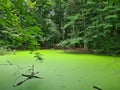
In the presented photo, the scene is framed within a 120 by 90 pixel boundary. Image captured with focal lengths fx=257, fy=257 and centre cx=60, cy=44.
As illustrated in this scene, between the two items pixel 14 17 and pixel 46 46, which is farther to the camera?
pixel 46 46

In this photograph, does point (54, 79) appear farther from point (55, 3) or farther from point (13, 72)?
point (55, 3)

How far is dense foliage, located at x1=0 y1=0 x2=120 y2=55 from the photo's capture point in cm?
343

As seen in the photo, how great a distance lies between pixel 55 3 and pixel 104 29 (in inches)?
185

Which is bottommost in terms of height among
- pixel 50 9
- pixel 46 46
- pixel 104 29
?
pixel 46 46

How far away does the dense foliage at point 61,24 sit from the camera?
135 inches

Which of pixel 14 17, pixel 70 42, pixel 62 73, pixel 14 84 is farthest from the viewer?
pixel 70 42

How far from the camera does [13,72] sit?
5.11 m

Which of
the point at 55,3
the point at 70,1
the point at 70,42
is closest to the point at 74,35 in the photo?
the point at 70,42

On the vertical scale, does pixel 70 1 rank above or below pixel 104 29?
above

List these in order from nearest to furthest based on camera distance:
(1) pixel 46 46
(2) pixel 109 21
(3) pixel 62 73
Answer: (3) pixel 62 73 → (2) pixel 109 21 → (1) pixel 46 46

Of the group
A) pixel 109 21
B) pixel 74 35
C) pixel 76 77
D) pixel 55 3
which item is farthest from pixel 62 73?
pixel 55 3

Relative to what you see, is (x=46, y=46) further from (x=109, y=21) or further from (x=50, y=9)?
(x=109, y=21)

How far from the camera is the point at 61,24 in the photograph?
580 inches

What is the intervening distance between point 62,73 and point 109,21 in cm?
568
